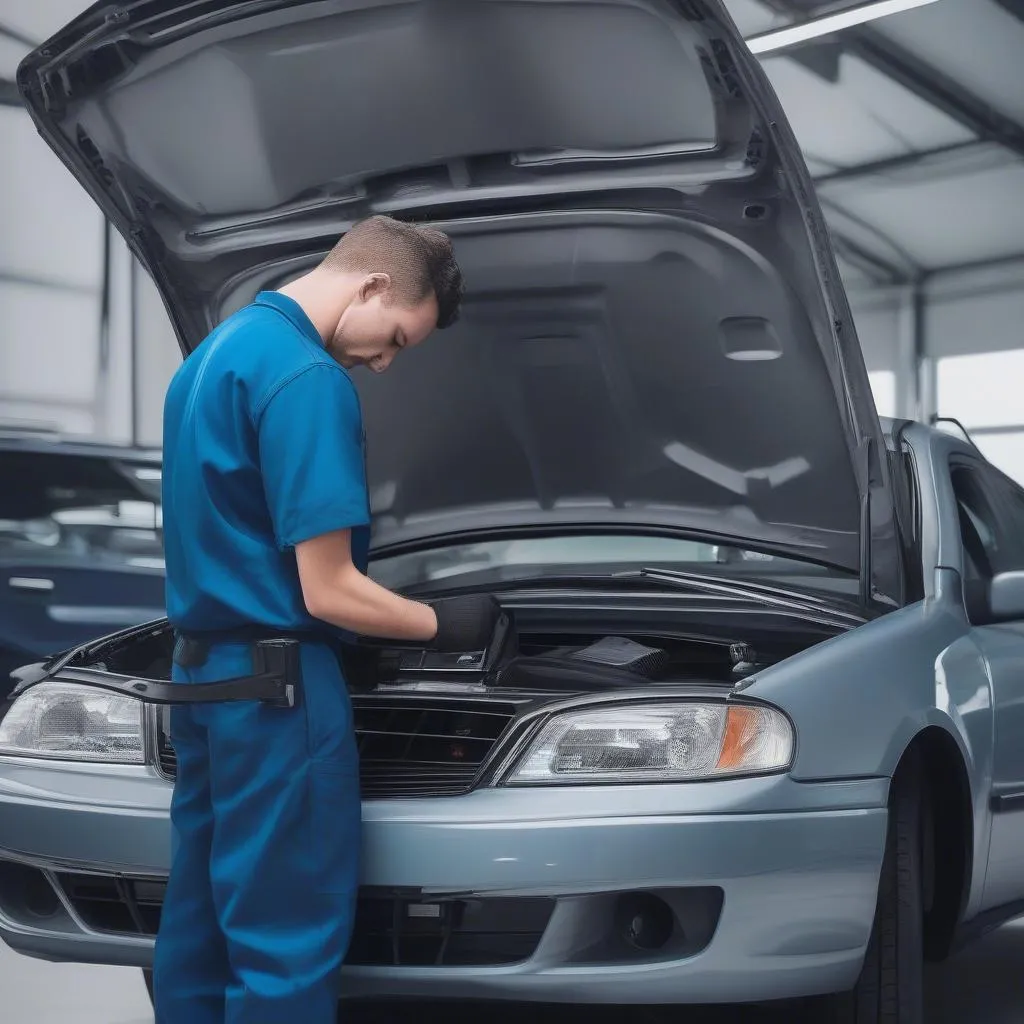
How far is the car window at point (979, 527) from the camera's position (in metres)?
3.29

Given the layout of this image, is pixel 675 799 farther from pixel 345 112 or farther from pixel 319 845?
pixel 345 112

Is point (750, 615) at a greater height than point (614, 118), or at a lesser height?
lesser

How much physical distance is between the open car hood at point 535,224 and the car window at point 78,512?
8.52 ft

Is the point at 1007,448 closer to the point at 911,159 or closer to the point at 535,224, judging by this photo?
the point at 911,159

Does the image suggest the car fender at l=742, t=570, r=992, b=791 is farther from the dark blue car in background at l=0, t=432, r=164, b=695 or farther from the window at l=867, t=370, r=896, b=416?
the window at l=867, t=370, r=896, b=416

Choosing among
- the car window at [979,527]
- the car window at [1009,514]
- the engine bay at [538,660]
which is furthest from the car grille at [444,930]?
the car window at [1009,514]

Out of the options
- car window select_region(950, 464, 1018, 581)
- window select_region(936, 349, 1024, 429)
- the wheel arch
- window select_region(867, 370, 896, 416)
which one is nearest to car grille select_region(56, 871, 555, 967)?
the wheel arch

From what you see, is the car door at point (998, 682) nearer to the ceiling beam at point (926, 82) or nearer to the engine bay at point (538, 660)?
the engine bay at point (538, 660)

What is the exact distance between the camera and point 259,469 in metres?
2.06

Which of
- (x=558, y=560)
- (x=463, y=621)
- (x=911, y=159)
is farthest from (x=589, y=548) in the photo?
(x=911, y=159)

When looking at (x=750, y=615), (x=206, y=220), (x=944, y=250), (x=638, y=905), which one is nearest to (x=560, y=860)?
(x=638, y=905)

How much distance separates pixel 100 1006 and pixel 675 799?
171cm

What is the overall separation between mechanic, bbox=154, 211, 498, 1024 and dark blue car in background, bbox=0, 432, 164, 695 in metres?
3.90

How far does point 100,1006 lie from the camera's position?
3.28 m
